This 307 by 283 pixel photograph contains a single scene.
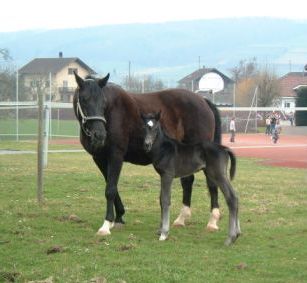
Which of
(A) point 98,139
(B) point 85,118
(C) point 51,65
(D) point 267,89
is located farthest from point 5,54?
(C) point 51,65

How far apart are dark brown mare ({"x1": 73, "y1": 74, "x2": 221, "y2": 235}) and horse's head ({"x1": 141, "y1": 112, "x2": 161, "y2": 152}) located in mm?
589

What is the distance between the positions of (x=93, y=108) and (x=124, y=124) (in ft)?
2.19

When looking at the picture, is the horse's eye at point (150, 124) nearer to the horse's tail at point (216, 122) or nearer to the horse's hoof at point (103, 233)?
the horse's hoof at point (103, 233)

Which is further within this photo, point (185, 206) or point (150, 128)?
point (185, 206)

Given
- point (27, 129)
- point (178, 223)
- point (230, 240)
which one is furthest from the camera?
point (27, 129)

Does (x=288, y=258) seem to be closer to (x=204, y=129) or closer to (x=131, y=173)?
(x=204, y=129)

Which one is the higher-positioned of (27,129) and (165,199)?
(165,199)

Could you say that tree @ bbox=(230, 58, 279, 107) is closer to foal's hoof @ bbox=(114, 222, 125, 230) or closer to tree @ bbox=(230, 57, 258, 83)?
tree @ bbox=(230, 57, 258, 83)

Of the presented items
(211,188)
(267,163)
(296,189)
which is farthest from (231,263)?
→ (267,163)

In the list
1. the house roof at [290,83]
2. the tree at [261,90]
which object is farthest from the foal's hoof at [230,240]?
the house roof at [290,83]

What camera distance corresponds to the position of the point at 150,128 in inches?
319

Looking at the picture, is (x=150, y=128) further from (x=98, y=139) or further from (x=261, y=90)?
(x=261, y=90)

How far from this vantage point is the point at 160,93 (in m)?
9.73

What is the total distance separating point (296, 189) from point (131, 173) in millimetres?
5010
